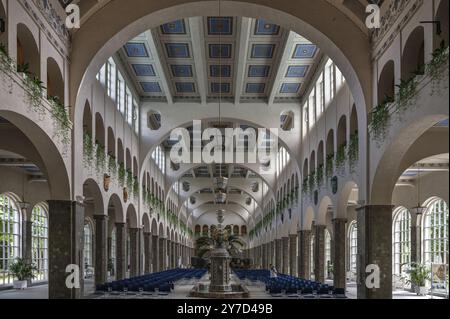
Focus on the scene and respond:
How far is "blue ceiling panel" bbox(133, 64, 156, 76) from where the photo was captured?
28.7 m

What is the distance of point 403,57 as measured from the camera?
14539 mm

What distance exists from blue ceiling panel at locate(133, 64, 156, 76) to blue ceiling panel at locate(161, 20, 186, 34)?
14.0ft

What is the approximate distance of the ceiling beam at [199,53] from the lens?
77.5 feet

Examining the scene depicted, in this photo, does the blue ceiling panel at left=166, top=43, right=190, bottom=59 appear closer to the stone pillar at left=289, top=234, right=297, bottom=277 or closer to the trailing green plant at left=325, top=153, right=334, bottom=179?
the trailing green plant at left=325, top=153, right=334, bottom=179

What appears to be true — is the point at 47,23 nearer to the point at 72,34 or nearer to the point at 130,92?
the point at 72,34

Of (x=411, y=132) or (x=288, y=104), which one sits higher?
(x=288, y=104)

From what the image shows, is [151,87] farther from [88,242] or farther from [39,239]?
[88,242]

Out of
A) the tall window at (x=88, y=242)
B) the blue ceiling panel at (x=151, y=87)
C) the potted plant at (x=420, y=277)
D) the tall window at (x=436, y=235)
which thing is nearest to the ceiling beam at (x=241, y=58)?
the blue ceiling panel at (x=151, y=87)

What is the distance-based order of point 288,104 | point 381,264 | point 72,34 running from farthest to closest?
point 288,104
point 72,34
point 381,264

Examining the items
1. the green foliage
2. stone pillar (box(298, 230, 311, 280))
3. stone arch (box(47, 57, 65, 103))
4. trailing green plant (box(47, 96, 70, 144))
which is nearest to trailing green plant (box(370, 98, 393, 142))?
trailing green plant (box(47, 96, 70, 144))

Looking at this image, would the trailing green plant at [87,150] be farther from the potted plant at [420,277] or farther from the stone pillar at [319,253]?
the potted plant at [420,277]
